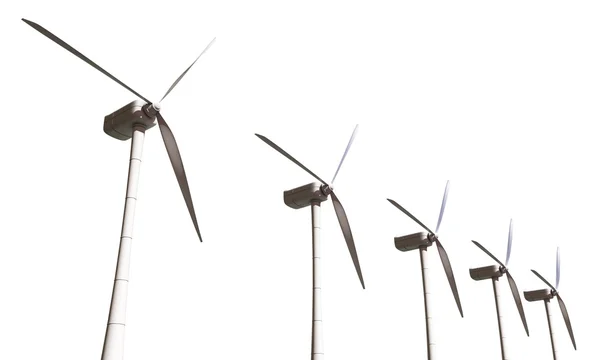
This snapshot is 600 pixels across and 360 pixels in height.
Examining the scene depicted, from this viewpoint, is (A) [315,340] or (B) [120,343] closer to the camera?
(B) [120,343]

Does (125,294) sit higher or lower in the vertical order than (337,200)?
lower

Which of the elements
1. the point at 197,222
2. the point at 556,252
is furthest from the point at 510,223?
→ the point at 197,222

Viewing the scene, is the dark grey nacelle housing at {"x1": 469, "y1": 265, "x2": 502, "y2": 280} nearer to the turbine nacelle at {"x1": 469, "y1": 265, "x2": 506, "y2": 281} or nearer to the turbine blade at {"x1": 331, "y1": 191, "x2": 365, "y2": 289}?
the turbine nacelle at {"x1": 469, "y1": 265, "x2": 506, "y2": 281}

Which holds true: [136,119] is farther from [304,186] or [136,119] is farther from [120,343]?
[304,186]

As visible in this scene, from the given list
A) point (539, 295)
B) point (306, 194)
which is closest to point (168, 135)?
point (306, 194)

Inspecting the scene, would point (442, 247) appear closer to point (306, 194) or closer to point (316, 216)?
point (316, 216)

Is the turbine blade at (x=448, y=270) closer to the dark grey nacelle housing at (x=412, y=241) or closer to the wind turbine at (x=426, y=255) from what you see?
the wind turbine at (x=426, y=255)

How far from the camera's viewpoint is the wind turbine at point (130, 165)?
13703mm

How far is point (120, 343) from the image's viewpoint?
1355 centimetres

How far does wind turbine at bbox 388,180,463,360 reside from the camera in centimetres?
2770

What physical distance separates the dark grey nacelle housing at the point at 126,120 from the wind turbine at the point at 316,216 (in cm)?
740

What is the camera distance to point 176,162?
61.7ft

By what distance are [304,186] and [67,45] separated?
12.7 meters

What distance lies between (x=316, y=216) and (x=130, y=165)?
10.7m
